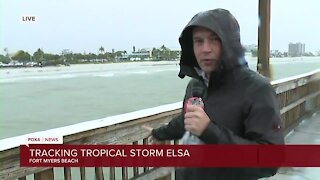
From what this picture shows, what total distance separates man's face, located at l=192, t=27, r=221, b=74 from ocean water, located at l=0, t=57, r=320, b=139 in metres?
0.41

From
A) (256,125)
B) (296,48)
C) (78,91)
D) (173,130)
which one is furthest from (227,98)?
(296,48)

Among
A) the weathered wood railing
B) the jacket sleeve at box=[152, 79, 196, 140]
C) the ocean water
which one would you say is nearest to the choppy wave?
the ocean water

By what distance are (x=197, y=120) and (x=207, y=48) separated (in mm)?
207

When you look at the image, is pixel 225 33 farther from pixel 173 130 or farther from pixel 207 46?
pixel 173 130

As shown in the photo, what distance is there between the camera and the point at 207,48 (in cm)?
97

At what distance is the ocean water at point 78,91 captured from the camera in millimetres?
1390

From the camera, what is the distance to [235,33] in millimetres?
947

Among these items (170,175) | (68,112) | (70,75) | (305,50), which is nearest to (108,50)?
(70,75)

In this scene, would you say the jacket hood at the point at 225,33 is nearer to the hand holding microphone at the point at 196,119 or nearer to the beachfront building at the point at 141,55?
the hand holding microphone at the point at 196,119

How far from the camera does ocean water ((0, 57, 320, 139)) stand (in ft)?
4.56

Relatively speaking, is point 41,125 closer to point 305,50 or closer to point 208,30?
point 208,30

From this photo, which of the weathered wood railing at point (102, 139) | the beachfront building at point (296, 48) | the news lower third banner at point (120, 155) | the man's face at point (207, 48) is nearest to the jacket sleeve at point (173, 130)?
the news lower third banner at point (120, 155)

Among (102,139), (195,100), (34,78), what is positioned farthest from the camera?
(102,139)

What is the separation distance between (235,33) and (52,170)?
0.97 m
